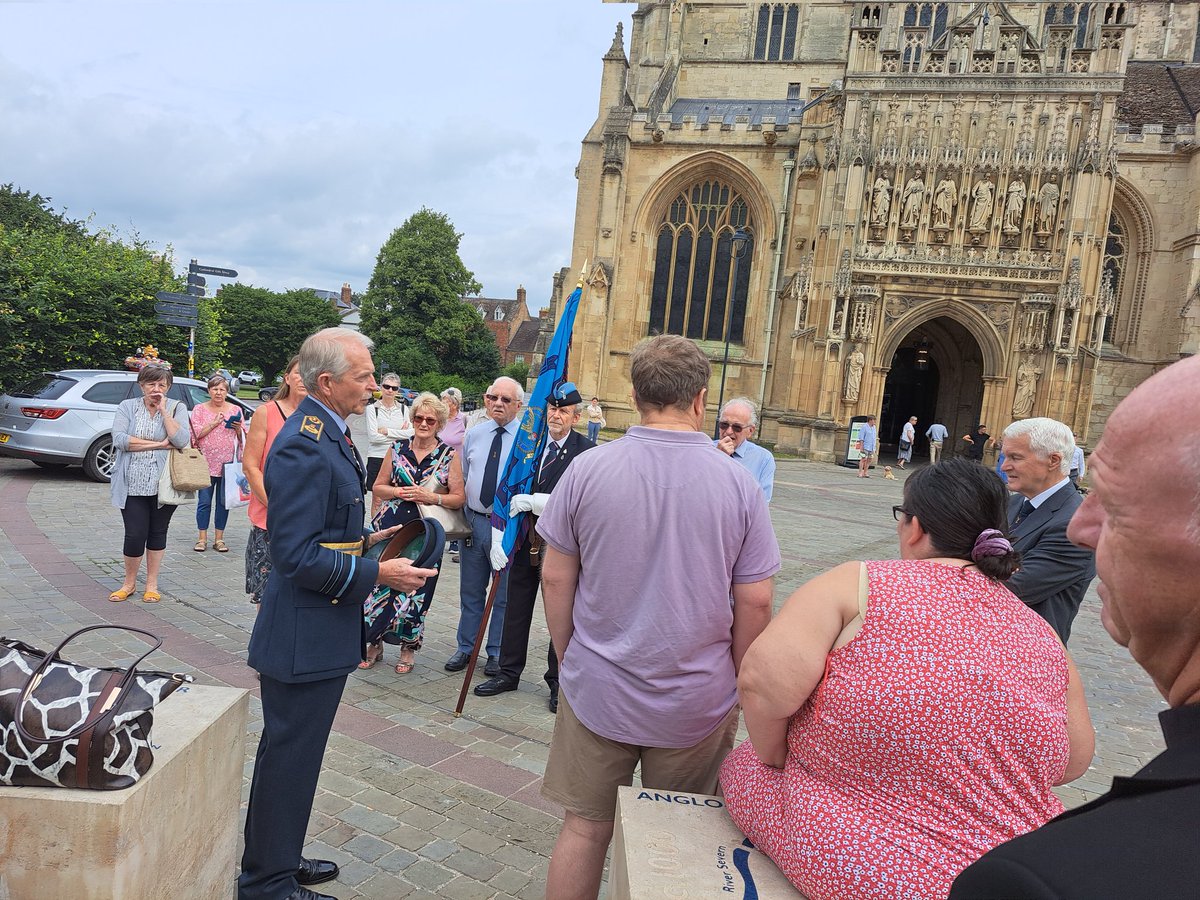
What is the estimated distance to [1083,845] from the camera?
29.6 inches

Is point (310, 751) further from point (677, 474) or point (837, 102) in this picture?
point (837, 102)

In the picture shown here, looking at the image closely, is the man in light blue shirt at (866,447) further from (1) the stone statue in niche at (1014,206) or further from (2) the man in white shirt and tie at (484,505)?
(2) the man in white shirt and tie at (484,505)

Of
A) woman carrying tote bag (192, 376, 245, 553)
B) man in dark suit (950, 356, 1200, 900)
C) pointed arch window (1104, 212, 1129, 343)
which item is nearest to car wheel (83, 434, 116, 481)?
woman carrying tote bag (192, 376, 245, 553)

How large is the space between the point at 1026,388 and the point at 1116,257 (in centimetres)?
830

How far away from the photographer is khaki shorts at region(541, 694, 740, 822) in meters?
2.43

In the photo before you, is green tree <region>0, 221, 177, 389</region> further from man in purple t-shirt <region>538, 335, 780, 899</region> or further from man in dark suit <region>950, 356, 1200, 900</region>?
man in dark suit <region>950, 356, 1200, 900</region>

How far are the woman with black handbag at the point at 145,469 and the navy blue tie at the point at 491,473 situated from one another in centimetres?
284

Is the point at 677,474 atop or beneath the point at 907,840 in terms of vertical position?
atop

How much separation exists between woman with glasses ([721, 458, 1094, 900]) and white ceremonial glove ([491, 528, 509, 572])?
3041 mm

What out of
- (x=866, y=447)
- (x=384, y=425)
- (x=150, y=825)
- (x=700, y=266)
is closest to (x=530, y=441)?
(x=150, y=825)

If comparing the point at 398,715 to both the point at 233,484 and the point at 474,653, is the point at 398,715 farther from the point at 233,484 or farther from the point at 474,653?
the point at 233,484

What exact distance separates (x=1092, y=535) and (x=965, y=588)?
64 cm

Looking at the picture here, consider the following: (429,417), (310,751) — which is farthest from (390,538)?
(429,417)

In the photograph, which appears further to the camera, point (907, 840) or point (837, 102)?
point (837, 102)
